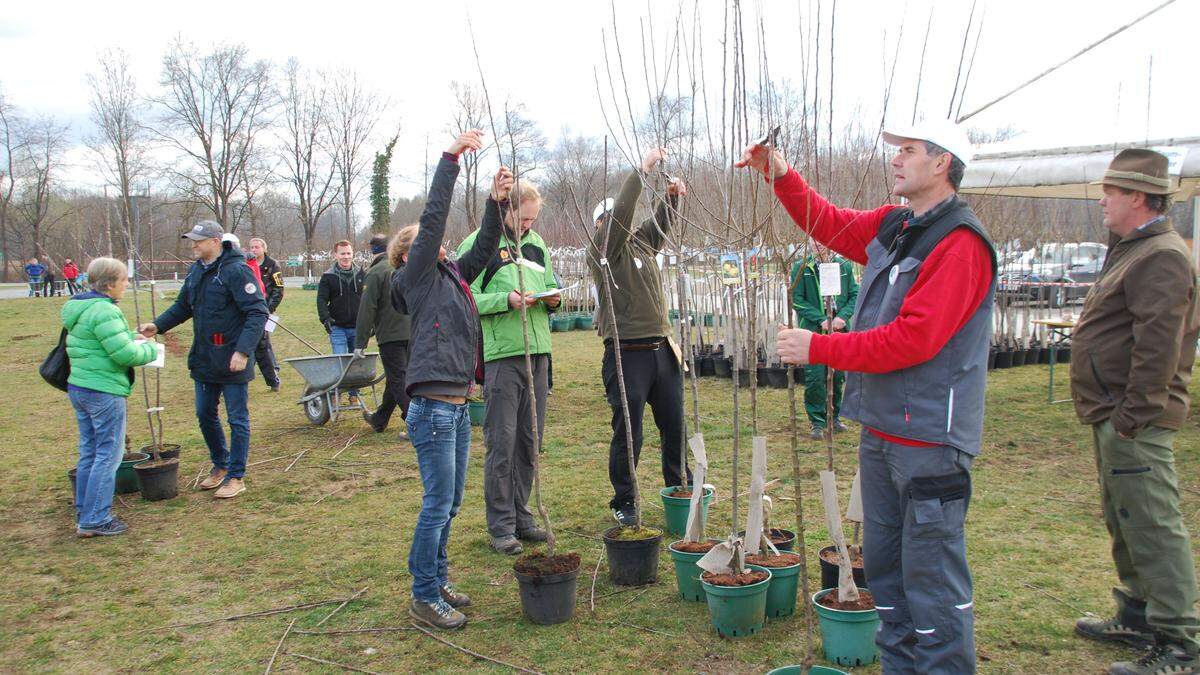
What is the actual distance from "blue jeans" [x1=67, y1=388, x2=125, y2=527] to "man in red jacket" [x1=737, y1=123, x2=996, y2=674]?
4230mm

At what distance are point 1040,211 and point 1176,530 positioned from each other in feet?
37.9

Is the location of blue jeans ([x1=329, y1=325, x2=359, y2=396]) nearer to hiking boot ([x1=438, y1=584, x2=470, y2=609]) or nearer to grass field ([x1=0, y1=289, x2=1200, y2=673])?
grass field ([x1=0, y1=289, x2=1200, y2=673])

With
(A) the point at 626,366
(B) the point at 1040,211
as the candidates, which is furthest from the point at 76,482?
(B) the point at 1040,211

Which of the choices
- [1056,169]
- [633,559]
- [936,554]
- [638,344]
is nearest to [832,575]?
[633,559]

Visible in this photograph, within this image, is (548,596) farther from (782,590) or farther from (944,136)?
(944,136)

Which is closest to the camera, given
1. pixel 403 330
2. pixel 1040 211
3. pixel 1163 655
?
pixel 1163 655

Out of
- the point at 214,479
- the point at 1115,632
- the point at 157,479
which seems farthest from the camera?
the point at 214,479

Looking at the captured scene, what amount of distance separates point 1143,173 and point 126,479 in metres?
6.29

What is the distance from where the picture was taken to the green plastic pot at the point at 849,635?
2.97 metres

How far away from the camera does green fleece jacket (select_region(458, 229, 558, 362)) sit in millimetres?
4250

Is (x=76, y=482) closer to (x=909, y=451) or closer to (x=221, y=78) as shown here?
(x=909, y=451)

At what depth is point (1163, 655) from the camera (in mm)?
2928

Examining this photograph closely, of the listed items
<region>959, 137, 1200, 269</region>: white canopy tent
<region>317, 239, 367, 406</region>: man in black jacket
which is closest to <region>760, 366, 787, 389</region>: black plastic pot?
<region>959, 137, 1200, 269</region>: white canopy tent

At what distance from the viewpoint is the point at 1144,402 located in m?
2.94
